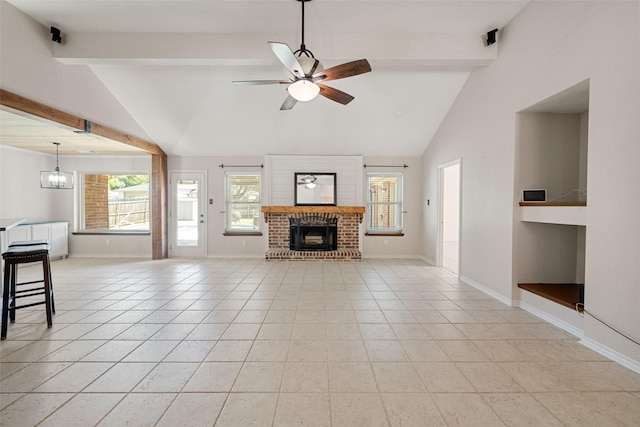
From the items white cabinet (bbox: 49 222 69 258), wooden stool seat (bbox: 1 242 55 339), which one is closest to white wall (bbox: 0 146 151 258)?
white cabinet (bbox: 49 222 69 258)

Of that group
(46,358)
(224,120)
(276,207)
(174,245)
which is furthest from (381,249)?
(46,358)

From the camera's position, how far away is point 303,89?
2.68 metres

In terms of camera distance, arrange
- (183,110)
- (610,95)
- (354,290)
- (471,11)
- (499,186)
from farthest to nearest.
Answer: (183,110) → (354,290) → (499,186) → (471,11) → (610,95)

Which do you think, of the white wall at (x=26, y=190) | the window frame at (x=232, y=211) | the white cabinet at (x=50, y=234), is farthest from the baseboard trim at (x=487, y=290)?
the white wall at (x=26, y=190)

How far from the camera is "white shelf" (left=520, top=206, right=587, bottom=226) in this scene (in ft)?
8.75

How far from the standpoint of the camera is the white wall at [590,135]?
2150mm

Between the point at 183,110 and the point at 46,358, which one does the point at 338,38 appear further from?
the point at 46,358

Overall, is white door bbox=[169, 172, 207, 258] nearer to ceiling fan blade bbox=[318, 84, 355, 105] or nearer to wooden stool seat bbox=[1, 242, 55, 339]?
wooden stool seat bbox=[1, 242, 55, 339]

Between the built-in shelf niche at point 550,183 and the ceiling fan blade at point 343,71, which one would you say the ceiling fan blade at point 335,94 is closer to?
the ceiling fan blade at point 343,71

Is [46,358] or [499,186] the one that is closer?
[46,358]

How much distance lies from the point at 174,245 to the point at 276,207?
8.50 ft

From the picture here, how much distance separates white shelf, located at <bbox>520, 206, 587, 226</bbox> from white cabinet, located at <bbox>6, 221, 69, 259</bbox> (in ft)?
26.6

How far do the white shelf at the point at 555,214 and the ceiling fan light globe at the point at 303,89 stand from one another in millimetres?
2705

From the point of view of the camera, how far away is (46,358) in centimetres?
229
